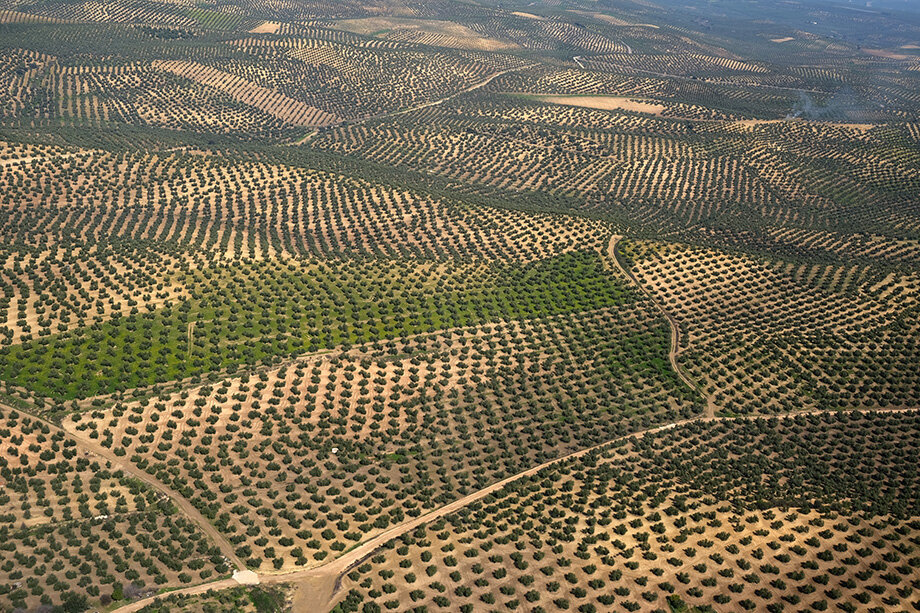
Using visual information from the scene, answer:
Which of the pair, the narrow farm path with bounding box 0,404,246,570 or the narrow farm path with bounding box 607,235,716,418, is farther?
the narrow farm path with bounding box 607,235,716,418

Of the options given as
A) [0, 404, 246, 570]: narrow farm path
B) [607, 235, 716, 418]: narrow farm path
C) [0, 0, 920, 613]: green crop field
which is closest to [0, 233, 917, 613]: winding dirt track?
[0, 404, 246, 570]: narrow farm path

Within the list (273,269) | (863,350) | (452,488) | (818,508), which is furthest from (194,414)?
(863,350)

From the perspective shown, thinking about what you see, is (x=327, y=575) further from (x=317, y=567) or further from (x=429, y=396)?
(x=429, y=396)

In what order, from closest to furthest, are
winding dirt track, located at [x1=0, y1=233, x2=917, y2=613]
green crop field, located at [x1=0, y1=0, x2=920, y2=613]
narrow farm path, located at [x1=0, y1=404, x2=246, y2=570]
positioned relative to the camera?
winding dirt track, located at [x1=0, y1=233, x2=917, y2=613] < green crop field, located at [x1=0, y1=0, x2=920, y2=613] < narrow farm path, located at [x1=0, y1=404, x2=246, y2=570]

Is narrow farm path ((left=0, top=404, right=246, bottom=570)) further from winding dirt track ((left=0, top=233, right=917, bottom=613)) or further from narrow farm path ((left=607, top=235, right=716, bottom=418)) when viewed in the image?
narrow farm path ((left=607, top=235, right=716, bottom=418))

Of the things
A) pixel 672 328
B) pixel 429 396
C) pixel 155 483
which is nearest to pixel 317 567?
pixel 155 483

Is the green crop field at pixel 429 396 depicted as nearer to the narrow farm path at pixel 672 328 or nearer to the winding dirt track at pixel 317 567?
the winding dirt track at pixel 317 567

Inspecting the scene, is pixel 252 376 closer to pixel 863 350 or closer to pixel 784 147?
pixel 863 350
